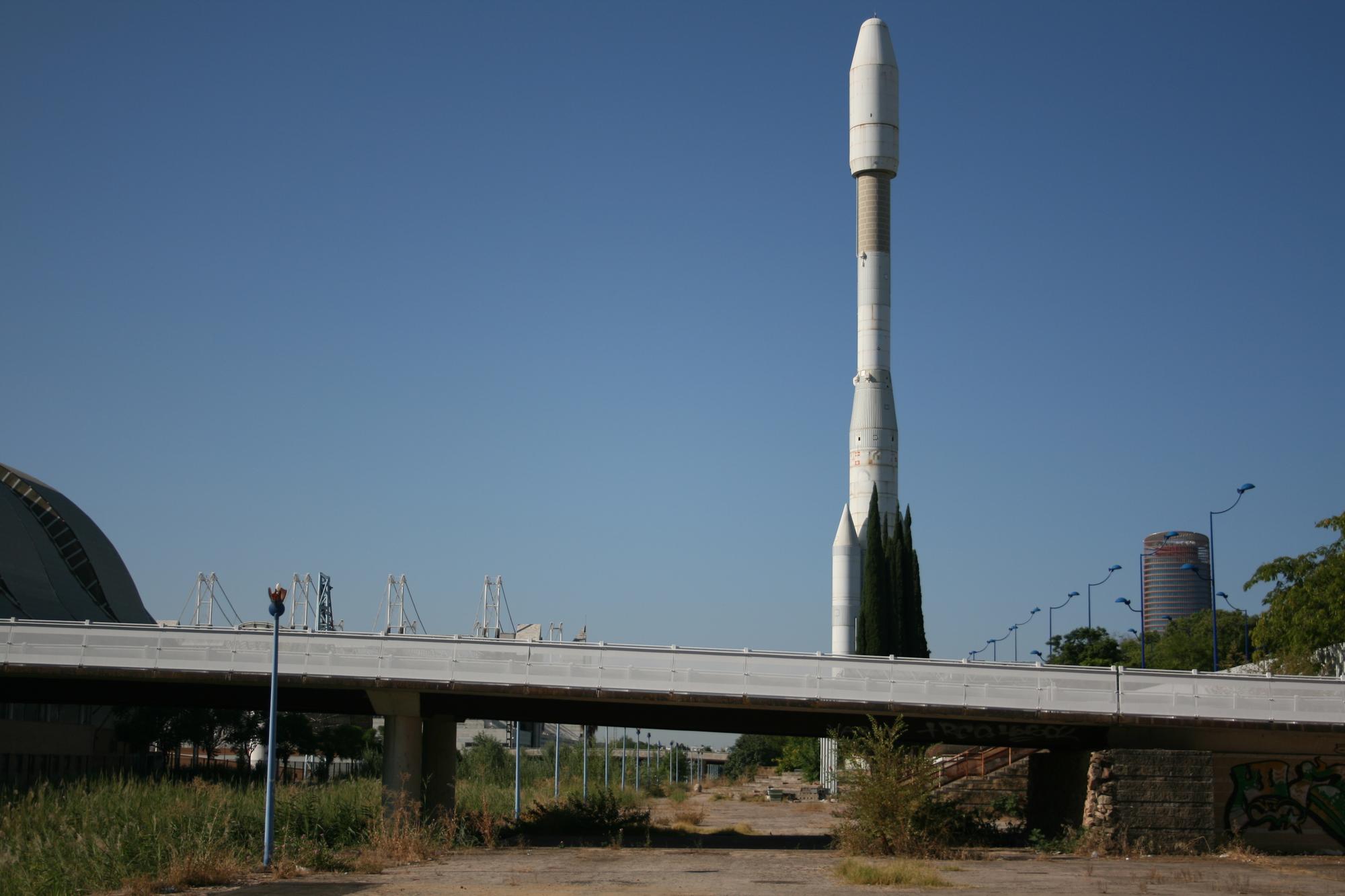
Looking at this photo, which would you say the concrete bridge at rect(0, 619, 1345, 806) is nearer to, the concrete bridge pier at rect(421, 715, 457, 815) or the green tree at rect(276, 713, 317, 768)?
the concrete bridge pier at rect(421, 715, 457, 815)

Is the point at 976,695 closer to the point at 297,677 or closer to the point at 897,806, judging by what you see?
the point at 897,806

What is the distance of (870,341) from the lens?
73.6m

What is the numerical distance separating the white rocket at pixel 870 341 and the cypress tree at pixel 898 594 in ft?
7.25

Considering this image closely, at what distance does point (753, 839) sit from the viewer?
147ft

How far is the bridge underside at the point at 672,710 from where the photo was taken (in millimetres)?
37938

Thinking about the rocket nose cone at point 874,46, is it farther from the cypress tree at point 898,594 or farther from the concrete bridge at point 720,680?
the concrete bridge at point 720,680

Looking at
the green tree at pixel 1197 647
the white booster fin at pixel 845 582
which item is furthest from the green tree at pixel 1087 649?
the white booster fin at pixel 845 582

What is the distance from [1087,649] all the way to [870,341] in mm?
58650

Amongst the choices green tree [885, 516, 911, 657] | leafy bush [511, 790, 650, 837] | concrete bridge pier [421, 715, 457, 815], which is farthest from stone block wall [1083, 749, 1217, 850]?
green tree [885, 516, 911, 657]

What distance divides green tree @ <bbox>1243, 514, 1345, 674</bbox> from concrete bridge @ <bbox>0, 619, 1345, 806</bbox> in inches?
584

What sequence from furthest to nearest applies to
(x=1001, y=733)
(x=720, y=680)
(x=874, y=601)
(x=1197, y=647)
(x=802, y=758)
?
1. (x=802, y=758)
2. (x=1197, y=647)
3. (x=874, y=601)
4. (x=1001, y=733)
5. (x=720, y=680)

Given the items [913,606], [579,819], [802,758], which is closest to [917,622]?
[913,606]

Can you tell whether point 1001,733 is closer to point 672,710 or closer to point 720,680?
point 720,680

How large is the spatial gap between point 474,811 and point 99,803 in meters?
12.1
